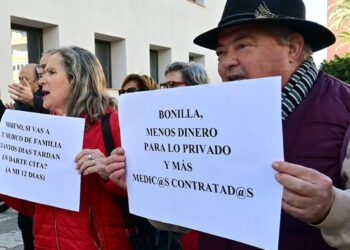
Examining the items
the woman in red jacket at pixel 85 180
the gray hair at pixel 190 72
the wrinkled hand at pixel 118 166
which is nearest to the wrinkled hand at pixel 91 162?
the woman in red jacket at pixel 85 180

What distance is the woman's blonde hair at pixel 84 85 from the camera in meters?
2.18

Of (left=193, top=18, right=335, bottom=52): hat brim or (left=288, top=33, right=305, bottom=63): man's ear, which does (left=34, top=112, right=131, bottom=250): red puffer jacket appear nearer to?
(left=193, top=18, right=335, bottom=52): hat brim

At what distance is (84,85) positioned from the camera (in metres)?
2.25

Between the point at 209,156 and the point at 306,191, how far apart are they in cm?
35

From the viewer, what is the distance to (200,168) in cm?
133

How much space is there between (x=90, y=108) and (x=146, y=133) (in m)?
0.74

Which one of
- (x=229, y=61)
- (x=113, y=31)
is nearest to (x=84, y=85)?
(x=229, y=61)

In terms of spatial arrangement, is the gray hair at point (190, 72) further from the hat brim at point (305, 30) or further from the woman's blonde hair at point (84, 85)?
the hat brim at point (305, 30)

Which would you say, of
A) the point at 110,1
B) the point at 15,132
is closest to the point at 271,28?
the point at 15,132

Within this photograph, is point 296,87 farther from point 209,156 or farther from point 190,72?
point 190,72

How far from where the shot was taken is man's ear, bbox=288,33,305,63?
1.44 meters

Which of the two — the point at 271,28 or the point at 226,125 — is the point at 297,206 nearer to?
the point at 226,125

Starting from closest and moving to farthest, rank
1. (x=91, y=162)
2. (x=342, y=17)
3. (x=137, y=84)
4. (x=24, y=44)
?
1. (x=91, y=162)
2. (x=137, y=84)
3. (x=24, y=44)
4. (x=342, y=17)

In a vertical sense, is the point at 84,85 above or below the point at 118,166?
above
